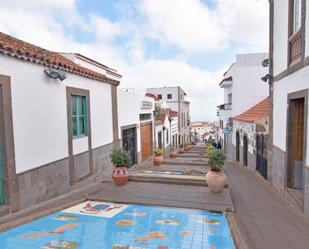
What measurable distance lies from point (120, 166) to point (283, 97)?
568 cm

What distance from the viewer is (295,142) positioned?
6602 mm

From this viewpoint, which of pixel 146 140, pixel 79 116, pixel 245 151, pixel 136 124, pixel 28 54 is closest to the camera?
pixel 28 54

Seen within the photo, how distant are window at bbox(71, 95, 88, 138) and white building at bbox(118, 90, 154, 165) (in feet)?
10.8

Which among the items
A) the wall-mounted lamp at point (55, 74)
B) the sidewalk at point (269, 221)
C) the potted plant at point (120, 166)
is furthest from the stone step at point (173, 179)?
the wall-mounted lamp at point (55, 74)

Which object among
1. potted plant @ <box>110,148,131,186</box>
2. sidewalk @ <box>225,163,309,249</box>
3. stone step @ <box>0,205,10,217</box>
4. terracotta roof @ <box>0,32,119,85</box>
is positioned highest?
terracotta roof @ <box>0,32,119,85</box>

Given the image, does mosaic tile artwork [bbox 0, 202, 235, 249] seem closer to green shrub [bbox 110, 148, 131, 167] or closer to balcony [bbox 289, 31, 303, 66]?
green shrub [bbox 110, 148, 131, 167]

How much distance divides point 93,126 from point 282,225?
6.79 meters

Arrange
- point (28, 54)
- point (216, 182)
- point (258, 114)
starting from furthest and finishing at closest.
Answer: point (258, 114), point (216, 182), point (28, 54)

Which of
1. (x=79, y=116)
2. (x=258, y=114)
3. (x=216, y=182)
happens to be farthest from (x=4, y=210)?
(x=258, y=114)

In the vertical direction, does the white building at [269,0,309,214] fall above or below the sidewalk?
above

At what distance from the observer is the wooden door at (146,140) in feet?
53.2

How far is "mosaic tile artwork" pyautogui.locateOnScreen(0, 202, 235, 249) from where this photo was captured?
397 cm

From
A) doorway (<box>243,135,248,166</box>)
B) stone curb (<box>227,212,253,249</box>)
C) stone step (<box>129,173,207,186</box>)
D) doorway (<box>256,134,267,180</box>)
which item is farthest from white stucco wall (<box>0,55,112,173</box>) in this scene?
doorway (<box>243,135,248,166</box>)

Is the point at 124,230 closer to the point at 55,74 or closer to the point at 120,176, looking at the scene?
the point at 120,176
